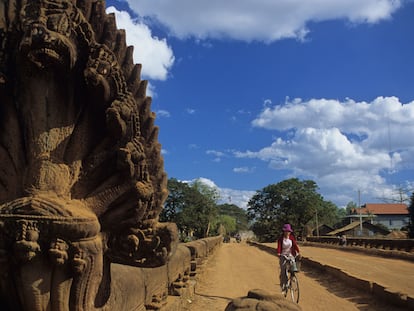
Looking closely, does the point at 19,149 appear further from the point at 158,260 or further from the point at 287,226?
the point at 287,226

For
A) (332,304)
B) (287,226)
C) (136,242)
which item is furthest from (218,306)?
(136,242)

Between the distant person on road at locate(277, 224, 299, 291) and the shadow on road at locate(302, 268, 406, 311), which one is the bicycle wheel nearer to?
the distant person on road at locate(277, 224, 299, 291)

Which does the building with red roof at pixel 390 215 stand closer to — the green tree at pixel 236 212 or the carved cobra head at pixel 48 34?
the green tree at pixel 236 212

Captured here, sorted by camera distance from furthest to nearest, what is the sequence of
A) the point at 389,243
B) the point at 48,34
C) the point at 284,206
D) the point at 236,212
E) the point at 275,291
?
the point at 236,212
the point at 284,206
the point at 389,243
the point at 275,291
the point at 48,34

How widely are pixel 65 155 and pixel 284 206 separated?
70886mm

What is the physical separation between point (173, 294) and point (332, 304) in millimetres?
5154

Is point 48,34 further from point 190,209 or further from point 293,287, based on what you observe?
point 190,209

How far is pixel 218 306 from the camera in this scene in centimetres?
878

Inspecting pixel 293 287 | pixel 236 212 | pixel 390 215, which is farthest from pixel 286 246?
pixel 236 212

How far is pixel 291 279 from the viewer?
28.7 feet

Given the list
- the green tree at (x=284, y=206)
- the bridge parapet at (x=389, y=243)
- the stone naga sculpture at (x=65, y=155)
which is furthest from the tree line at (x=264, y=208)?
the stone naga sculpture at (x=65, y=155)

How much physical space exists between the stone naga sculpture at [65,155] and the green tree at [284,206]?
67.7 m

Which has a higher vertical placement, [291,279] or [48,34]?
[48,34]

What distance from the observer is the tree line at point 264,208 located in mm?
56469
